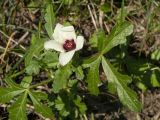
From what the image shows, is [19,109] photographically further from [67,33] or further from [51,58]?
[67,33]

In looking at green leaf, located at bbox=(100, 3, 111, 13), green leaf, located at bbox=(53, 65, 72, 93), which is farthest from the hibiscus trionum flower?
green leaf, located at bbox=(100, 3, 111, 13)

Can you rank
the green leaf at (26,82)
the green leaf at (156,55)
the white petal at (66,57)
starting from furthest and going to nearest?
1. the green leaf at (156,55)
2. the green leaf at (26,82)
3. the white petal at (66,57)

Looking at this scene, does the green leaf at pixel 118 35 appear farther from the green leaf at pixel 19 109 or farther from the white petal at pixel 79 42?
the green leaf at pixel 19 109

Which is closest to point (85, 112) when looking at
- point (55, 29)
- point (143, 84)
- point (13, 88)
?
point (143, 84)

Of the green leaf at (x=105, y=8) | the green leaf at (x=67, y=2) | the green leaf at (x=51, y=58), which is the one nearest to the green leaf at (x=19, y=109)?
the green leaf at (x=51, y=58)

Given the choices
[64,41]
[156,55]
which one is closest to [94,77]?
[64,41]

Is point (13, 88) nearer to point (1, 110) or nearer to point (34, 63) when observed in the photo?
point (34, 63)

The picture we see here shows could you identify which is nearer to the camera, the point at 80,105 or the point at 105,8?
the point at 80,105
